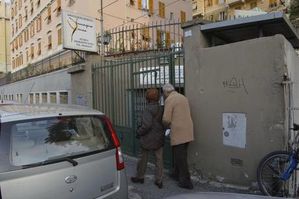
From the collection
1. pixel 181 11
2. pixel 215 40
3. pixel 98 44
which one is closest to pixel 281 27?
pixel 215 40

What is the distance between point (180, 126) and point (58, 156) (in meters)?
2.93

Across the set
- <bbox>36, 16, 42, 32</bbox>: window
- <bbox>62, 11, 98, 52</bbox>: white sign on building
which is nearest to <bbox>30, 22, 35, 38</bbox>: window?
<bbox>36, 16, 42, 32</bbox>: window

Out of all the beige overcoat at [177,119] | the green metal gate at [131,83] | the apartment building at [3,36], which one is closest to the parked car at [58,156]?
the beige overcoat at [177,119]

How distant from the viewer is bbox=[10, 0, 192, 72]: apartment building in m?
24.8

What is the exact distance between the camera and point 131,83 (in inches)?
342

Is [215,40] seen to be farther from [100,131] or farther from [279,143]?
[100,131]

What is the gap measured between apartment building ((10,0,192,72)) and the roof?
10.8m

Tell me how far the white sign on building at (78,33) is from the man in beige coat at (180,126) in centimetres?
596

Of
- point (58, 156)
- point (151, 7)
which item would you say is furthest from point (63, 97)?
point (151, 7)

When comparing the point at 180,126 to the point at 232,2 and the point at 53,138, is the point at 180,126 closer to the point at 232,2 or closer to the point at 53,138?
the point at 53,138

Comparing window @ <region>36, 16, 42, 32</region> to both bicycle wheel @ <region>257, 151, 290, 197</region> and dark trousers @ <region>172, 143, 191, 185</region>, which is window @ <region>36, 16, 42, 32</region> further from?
bicycle wheel @ <region>257, 151, 290, 197</region>

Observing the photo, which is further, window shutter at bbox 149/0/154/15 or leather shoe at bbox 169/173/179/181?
window shutter at bbox 149/0/154/15

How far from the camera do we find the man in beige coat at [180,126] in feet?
20.6

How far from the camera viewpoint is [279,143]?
558 centimetres
